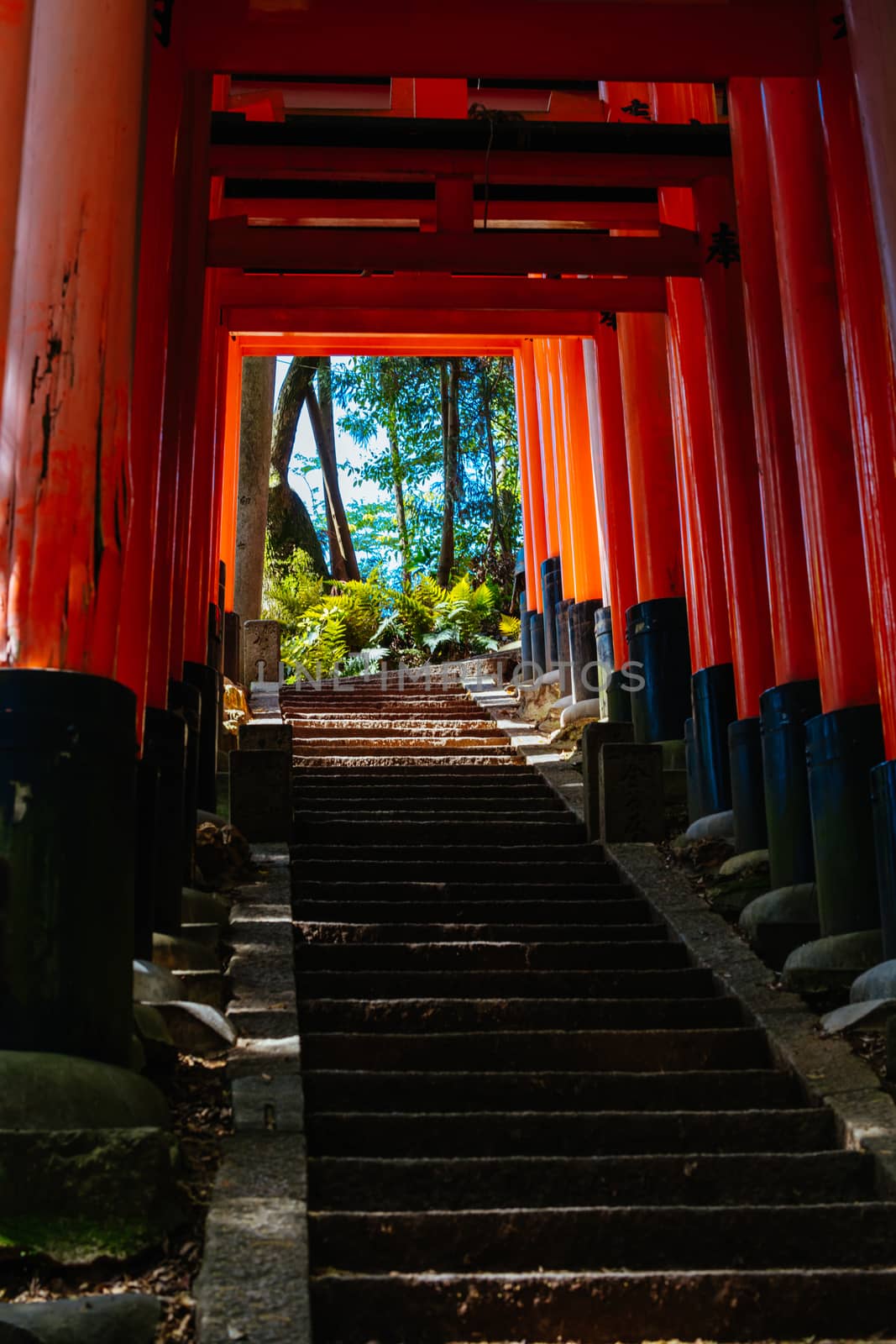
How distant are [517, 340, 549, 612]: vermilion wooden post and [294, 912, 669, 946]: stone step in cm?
987

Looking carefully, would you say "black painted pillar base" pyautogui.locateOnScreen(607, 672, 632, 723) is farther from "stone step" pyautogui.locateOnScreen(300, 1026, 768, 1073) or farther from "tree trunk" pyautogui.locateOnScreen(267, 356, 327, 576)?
"tree trunk" pyautogui.locateOnScreen(267, 356, 327, 576)

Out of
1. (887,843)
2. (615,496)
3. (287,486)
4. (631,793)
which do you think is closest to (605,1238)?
(887,843)

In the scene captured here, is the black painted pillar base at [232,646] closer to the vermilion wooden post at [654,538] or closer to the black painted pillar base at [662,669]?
the vermilion wooden post at [654,538]

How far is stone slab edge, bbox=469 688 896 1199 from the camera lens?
4.73m

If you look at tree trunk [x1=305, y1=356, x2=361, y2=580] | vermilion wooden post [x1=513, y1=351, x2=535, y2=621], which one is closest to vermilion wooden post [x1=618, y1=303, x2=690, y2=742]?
vermilion wooden post [x1=513, y1=351, x2=535, y2=621]

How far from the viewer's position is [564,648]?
570 inches

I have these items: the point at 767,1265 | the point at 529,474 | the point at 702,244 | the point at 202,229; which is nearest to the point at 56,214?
the point at 767,1265

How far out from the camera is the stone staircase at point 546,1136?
378 centimetres

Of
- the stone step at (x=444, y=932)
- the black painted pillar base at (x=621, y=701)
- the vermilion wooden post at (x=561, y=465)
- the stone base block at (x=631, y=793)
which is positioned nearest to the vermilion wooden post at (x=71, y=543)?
the stone step at (x=444, y=932)

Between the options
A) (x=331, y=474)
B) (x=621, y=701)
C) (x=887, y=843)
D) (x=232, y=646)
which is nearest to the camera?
(x=887, y=843)

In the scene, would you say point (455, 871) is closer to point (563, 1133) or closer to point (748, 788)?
point (748, 788)

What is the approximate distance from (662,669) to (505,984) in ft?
16.3

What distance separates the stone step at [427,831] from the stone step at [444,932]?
1.58 m

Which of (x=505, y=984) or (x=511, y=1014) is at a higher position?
(x=505, y=984)
